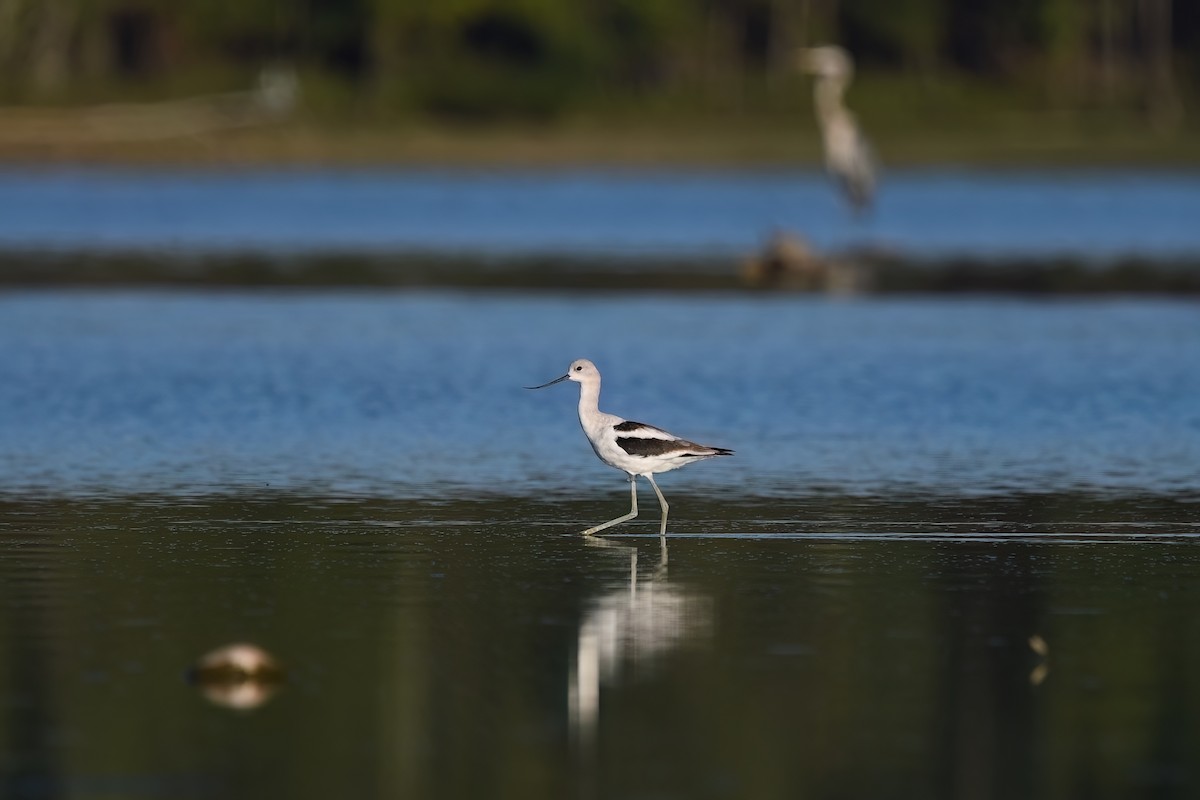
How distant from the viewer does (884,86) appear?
3115 inches

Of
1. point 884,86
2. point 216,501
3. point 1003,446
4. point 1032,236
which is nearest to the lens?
point 216,501

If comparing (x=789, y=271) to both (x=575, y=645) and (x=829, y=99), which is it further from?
(x=575, y=645)

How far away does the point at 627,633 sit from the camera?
9.48 metres

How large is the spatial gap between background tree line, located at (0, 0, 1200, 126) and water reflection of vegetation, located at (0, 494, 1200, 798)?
59.7m

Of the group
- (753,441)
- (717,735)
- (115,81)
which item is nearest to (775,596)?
(717,735)

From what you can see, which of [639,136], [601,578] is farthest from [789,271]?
[639,136]

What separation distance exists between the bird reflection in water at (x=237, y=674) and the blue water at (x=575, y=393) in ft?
15.8

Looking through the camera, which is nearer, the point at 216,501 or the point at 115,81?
the point at 216,501

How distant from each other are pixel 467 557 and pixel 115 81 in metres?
64.6

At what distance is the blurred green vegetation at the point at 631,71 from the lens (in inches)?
2785

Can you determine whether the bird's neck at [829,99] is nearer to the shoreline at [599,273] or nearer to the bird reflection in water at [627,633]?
the shoreline at [599,273]

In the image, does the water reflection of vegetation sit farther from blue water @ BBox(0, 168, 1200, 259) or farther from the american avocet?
blue water @ BBox(0, 168, 1200, 259)

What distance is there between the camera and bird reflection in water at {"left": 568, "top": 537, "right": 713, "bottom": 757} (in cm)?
835

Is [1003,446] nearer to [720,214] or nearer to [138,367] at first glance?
[138,367]
